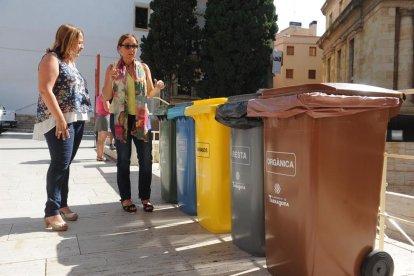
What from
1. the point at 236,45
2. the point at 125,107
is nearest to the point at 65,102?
the point at 125,107

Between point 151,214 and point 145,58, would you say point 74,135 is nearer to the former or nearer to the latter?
point 151,214

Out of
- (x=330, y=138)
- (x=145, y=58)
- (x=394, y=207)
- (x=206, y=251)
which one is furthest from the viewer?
(x=145, y=58)

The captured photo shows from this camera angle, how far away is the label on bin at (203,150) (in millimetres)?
3316

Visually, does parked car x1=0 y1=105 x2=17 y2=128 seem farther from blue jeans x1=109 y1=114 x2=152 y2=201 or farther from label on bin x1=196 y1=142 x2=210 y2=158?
label on bin x1=196 y1=142 x2=210 y2=158

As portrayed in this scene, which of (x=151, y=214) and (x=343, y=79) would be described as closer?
(x=151, y=214)

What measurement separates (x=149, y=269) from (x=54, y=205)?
124cm

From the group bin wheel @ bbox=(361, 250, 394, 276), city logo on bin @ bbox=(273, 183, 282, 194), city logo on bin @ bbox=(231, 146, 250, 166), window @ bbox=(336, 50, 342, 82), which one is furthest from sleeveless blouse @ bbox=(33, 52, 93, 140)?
window @ bbox=(336, 50, 342, 82)

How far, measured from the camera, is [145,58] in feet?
72.7

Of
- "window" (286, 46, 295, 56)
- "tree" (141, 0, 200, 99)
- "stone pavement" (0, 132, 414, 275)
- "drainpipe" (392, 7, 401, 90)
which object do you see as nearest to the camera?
"stone pavement" (0, 132, 414, 275)

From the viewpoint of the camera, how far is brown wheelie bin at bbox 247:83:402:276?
2084mm

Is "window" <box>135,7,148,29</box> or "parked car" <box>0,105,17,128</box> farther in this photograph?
"window" <box>135,7,148,29</box>

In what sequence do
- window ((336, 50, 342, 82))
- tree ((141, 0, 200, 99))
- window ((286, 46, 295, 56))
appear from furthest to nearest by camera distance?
1. window ((286, 46, 295, 56))
2. window ((336, 50, 342, 82))
3. tree ((141, 0, 200, 99))

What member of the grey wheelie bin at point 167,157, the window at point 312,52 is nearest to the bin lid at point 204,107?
the grey wheelie bin at point 167,157

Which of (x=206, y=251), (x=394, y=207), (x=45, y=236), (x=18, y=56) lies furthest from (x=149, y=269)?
(x=18, y=56)
